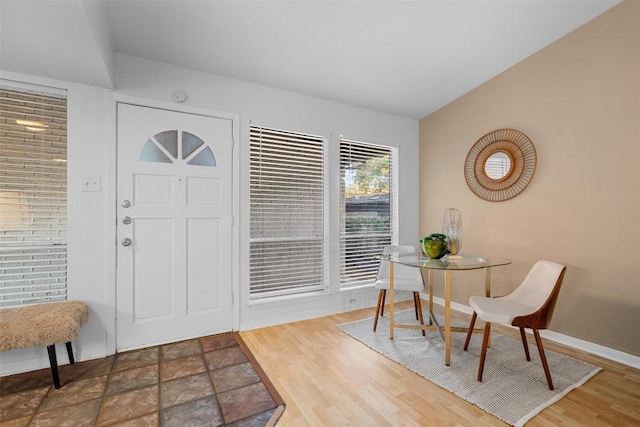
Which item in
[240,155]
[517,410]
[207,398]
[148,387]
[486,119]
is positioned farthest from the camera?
[486,119]

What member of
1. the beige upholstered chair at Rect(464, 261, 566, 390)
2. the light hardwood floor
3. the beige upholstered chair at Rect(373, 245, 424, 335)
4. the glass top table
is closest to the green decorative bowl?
the glass top table

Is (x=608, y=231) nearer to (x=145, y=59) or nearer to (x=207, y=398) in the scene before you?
(x=207, y=398)

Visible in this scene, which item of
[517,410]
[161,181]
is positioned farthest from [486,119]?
[161,181]

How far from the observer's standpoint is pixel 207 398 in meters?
1.87

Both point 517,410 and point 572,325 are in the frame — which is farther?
point 572,325

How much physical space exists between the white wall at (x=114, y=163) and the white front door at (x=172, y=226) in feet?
0.30

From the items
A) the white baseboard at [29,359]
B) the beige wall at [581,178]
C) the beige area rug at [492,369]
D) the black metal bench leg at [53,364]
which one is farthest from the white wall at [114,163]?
the beige wall at [581,178]

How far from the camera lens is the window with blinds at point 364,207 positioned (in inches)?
141

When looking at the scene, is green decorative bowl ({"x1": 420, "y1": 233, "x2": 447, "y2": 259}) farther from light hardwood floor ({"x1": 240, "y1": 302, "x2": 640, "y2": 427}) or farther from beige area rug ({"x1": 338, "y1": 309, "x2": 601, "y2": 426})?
light hardwood floor ({"x1": 240, "y1": 302, "x2": 640, "y2": 427})

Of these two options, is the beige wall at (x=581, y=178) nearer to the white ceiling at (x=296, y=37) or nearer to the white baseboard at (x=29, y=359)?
the white ceiling at (x=296, y=37)

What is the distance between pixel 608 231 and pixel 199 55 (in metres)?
3.78

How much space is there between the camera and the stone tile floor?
66.3 inches

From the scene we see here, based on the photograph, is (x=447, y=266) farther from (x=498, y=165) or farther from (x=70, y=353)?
(x=70, y=353)

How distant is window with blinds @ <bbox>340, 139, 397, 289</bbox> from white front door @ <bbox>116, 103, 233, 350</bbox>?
1.38 metres
